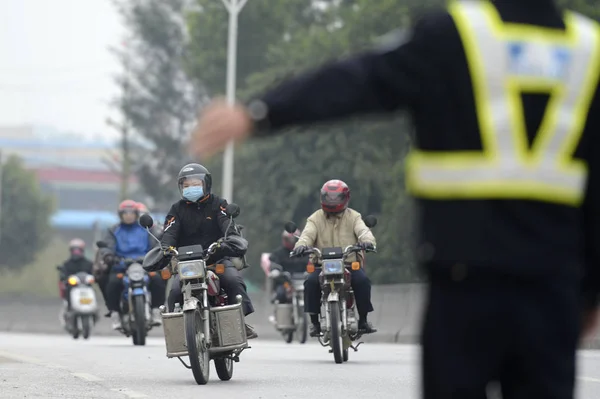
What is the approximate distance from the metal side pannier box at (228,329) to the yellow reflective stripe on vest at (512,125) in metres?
8.91

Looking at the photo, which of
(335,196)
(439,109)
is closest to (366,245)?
(335,196)

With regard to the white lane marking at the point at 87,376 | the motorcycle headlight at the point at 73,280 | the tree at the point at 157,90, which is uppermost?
the tree at the point at 157,90

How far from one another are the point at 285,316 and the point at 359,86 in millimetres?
22330

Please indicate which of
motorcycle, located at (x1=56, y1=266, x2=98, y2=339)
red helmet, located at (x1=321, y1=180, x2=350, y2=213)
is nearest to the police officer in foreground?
red helmet, located at (x1=321, y1=180, x2=350, y2=213)

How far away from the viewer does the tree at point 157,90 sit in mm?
86750

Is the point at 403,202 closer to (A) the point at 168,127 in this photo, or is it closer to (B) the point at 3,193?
(A) the point at 168,127

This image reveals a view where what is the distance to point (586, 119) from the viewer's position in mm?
4367

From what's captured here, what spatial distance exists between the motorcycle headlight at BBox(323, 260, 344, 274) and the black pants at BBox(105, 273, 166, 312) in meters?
6.59

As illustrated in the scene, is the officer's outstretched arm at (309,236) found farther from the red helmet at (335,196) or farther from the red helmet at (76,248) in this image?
the red helmet at (76,248)

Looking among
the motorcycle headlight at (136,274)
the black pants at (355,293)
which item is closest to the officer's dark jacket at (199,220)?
the black pants at (355,293)

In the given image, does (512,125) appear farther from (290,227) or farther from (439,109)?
(290,227)

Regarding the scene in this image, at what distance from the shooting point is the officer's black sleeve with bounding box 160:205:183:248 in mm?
13898

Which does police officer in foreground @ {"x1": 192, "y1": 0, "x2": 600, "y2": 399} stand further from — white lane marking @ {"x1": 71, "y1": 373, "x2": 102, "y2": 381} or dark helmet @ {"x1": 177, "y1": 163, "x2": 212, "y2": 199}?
dark helmet @ {"x1": 177, "y1": 163, "x2": 212, "y2": 199}

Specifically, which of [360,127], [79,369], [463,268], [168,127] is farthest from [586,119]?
[168,127]
